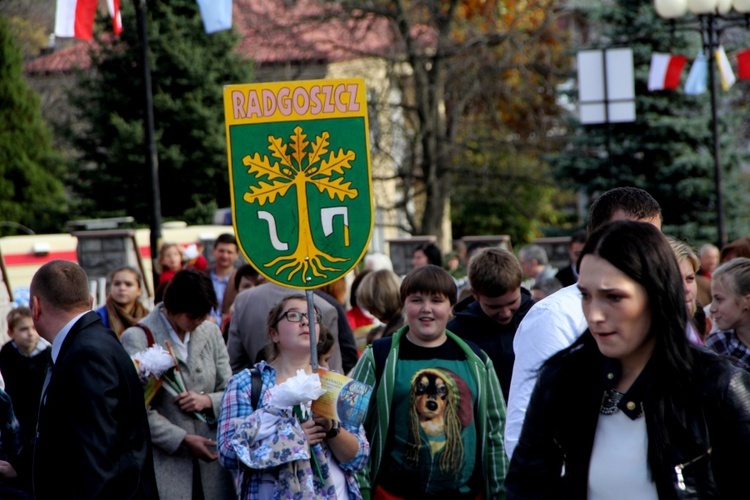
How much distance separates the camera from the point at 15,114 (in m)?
33.9

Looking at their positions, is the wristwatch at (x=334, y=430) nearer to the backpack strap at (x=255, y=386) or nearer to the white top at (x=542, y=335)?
the backpack strap at (x=255, y=386)

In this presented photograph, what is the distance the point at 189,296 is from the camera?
254 inches

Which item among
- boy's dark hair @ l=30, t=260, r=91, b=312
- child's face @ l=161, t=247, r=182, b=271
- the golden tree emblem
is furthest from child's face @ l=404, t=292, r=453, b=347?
child's face @ l=161, t=247, r=182, b=271

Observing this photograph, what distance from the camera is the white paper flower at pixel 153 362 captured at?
6180 millimetres

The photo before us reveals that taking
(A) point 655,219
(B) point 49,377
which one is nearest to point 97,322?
(B) point 49,377

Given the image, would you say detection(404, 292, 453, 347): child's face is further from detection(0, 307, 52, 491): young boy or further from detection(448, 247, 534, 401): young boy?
detection(0, 307, 52, 491): young boy

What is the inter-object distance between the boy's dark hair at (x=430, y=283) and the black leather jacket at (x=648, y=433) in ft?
8.33

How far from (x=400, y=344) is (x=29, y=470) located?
186 centimetres

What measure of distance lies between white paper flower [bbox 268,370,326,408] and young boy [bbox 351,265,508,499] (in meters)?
0.71

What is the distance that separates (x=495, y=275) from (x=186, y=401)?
6.13ft

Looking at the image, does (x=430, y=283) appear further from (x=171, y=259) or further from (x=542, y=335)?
(x=171, y=259)

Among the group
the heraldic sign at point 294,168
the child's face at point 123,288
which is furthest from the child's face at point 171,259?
the heraldic sign at point 294,168

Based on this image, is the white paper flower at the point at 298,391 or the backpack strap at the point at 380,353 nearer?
the white paper flower at the point at 298,391

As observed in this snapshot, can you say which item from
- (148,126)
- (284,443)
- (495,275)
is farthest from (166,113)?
(284,443)
